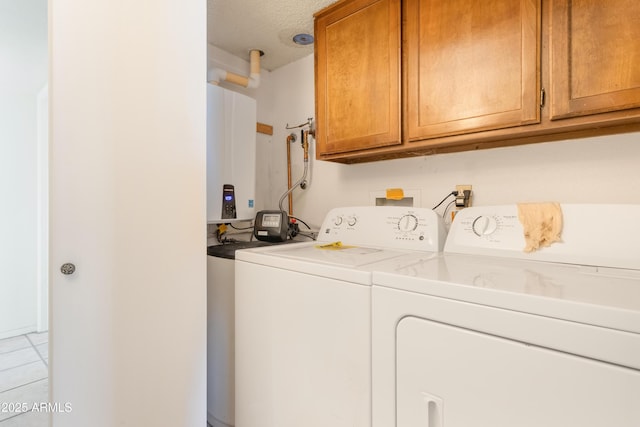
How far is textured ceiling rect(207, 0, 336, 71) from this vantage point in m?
1.62

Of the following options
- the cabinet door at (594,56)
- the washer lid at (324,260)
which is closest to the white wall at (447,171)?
the cabinet door at (594,56)

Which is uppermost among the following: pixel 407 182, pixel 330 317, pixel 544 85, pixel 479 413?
pixel 544 85

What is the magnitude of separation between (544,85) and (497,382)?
1.00 metres

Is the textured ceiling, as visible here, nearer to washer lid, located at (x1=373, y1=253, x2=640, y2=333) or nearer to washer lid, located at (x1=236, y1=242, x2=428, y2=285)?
washer lid, located at (x1=236, y1=242, x2=428, y2=285)

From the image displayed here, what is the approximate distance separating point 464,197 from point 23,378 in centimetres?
293

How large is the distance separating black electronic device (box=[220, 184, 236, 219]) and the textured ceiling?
972 mm

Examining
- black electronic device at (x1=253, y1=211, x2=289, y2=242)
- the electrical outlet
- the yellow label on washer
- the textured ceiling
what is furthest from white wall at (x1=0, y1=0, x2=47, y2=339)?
the electrical outlet

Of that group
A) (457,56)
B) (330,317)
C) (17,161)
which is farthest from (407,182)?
(17,161)

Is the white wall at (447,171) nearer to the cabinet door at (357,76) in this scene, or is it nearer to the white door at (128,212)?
the cabinet door at (357,76)

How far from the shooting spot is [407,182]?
5.50ft

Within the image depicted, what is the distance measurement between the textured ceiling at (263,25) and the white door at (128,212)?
1.76 ft

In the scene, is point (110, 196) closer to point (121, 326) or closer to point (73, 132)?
point (73, 132)

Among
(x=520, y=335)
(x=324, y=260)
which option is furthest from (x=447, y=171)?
(x=520, y=335)

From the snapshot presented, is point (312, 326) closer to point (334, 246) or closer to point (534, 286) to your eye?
point (334, 246)
